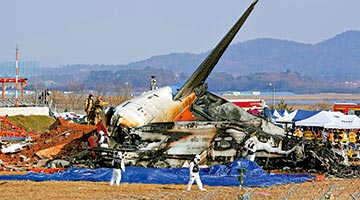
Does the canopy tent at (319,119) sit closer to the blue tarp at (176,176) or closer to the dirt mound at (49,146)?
the dirt mound at (49,146)

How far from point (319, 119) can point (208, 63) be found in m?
20.8

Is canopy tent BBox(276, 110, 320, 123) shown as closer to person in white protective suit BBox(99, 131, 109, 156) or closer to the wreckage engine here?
the wreckage engine

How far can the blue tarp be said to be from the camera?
2770 centimetres

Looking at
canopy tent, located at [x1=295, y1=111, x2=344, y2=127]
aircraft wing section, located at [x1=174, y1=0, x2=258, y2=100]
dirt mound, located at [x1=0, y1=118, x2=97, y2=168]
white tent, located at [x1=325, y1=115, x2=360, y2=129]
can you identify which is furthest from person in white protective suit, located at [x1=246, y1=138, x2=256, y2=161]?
canopy tent, located at [x1=295, y1=111, x2=344, y2=127]

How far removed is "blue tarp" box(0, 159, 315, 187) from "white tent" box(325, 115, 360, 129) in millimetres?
23781

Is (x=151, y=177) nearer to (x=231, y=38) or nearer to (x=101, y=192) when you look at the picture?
(x=101, y=192)

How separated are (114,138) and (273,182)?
8.87 m

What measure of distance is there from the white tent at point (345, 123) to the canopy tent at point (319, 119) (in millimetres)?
785

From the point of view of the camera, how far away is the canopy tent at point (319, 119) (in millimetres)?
55406

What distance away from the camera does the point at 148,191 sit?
2477 centimetres

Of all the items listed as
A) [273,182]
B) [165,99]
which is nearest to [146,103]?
[165,99]

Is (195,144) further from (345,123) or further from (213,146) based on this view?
(345,123)

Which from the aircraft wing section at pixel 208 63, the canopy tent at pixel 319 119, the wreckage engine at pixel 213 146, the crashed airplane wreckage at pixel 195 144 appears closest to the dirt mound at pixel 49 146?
the crashed airplane wreckage at pixel 195 144

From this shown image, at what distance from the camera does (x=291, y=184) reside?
1085 inches
